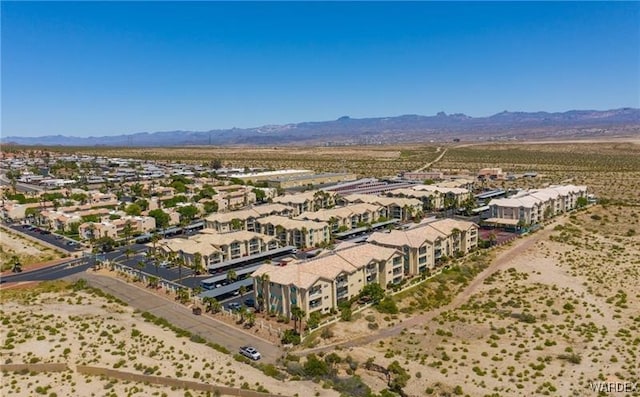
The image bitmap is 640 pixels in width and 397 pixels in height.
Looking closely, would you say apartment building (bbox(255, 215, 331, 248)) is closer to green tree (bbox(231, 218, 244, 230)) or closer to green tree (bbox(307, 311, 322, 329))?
green tree (bbox(231, 218, 244, 230))

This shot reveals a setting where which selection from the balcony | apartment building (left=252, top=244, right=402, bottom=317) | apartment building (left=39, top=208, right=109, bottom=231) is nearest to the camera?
apartment building (left=252, top=244, right=402, bottom=317)

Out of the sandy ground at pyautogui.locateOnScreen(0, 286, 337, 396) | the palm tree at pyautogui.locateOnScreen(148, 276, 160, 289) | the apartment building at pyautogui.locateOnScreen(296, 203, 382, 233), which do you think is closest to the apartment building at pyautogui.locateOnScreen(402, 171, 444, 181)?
the apartment building at pyautogui.locateOnScreen(296, 203, 382, 233)

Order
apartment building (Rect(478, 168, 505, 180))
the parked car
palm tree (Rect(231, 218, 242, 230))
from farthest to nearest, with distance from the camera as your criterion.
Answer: apartment building (Rect(478, 168, 505, 180)) → palm tree (Rect(231, 218, 242, 230)) → the parked car

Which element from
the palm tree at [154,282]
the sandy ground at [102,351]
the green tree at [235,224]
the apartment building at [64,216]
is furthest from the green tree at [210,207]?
the sandy ground at [102,351]

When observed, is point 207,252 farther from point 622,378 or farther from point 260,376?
point 622,378

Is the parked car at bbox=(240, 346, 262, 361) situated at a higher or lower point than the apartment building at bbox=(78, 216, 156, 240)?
lower

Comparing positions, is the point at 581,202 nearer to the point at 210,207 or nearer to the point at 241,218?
the point at 241,218

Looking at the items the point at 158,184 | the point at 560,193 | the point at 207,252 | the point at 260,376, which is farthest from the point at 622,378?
the point at 158,184

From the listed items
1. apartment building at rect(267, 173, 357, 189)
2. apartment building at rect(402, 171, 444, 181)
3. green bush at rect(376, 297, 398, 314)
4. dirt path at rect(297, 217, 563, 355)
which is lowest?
dirt path at rect(297, 217, 563, 355)
